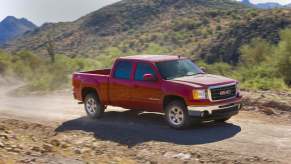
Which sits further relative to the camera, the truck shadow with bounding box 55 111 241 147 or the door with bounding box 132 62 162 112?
the door with bounding box 132 62 162 112

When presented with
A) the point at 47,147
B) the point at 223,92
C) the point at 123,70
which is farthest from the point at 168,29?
the point at 47,147

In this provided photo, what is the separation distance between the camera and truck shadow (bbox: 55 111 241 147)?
1136 centimetres

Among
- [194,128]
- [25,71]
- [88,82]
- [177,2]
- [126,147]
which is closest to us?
[126,147]

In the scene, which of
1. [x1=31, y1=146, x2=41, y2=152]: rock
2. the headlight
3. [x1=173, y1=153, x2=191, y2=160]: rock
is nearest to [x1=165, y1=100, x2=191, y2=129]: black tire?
the headlight

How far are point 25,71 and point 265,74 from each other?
58.2 feet

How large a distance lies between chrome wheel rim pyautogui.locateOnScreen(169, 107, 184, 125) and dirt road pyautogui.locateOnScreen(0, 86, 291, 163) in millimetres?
264

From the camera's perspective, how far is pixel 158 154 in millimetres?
10234

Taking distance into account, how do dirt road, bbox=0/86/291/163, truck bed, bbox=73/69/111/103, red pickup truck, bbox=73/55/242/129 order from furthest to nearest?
truck bed, bbox=73/69/111/103 < red pickup truck, bbox=73/55/242/129 < dirt road, bbox=0/86/291/163

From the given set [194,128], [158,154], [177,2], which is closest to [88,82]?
[194,128]

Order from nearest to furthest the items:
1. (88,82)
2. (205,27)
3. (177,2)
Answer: (88,82)
(205,27)
(177,2)

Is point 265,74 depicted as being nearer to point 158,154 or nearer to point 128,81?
point 128,81

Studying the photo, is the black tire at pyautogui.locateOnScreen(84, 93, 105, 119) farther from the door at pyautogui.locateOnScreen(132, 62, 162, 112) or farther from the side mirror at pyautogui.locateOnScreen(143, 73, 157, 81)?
the side mirror at pyautogui.locateOnScreen(143, 73, 157, 81)

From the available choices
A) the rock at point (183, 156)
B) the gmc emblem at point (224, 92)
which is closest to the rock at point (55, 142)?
the rock at point (183, 156)

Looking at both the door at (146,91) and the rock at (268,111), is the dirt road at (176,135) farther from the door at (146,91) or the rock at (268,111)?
the door at (146,91)
